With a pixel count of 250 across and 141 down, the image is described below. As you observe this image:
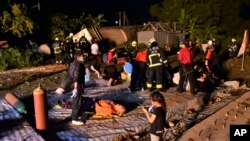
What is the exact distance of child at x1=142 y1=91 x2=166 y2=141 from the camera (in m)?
7.51

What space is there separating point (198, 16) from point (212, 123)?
64.0 ft

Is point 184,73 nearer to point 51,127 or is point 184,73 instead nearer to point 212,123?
point 212,123

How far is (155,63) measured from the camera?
14070 mm

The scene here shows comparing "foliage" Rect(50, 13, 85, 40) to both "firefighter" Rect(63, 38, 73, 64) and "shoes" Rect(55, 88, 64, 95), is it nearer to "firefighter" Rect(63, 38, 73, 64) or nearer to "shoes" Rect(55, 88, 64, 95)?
"firefighter" Rect(63, 38, 73, 64)

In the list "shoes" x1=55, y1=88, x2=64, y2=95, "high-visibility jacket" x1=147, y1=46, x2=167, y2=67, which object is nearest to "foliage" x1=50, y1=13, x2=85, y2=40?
"shoes" x1=55, y1=88, x2=64, y2=95

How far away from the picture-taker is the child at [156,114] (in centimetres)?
751

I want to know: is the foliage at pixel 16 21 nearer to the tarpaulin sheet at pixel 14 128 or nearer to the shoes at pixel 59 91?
the shoes at pixel 59 91

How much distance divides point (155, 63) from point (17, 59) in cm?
964

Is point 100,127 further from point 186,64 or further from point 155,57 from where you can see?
point 186,64

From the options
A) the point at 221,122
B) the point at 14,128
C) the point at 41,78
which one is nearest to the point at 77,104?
the point at 14,128

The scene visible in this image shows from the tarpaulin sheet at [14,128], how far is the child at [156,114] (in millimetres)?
3047

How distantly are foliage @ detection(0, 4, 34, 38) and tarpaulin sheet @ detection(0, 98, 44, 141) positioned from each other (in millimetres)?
12329

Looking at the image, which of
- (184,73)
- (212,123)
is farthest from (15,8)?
(212,123)

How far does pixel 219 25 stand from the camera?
1192 inches
